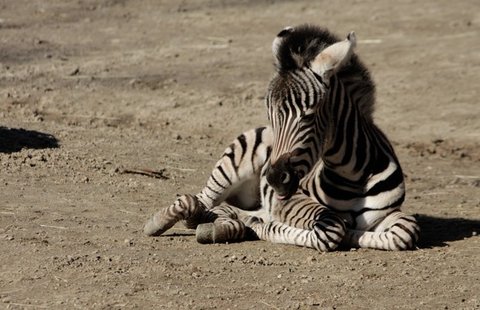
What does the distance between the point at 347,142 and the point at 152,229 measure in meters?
1.47

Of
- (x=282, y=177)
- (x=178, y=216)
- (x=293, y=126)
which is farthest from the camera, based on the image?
(x=178, y=216)

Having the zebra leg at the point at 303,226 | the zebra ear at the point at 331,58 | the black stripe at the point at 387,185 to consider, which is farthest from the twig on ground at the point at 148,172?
the zebra ear at the point at 331,58

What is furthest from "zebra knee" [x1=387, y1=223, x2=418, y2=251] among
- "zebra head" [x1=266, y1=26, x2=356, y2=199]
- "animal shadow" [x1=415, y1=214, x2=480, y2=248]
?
"zebra head" [x1=266, y1=26, x2=356, y2=199]

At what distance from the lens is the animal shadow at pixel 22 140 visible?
405 inches

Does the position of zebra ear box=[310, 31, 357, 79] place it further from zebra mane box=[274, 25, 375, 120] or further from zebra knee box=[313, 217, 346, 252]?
zebra knee box=[313, 217, 346, 252]

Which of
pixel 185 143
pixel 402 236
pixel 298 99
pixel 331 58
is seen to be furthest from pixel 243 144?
pixel 185 143

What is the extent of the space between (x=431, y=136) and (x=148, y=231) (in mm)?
4982

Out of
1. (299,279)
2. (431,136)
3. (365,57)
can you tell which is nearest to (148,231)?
→ (299,279)

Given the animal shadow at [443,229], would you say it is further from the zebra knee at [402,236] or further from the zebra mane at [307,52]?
the zebra mane at [307,52]

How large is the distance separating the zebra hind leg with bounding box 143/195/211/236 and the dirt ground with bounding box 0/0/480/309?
95 millimetres

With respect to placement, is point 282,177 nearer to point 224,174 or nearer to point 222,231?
Answer: point 222,231

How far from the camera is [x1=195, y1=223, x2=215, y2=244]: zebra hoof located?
26.5 ft

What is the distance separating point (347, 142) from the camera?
8.04 m

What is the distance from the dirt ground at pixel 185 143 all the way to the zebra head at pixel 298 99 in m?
0.61
